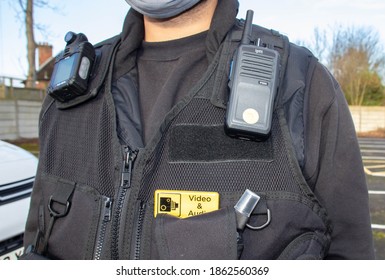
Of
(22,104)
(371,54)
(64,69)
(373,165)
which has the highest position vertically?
(371,54)

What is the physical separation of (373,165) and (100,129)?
8754 mm

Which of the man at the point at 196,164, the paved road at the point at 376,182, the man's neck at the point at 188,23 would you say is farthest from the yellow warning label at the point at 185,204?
the paved road at the point at 376,182

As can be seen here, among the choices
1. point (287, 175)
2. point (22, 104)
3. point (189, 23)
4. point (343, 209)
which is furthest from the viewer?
point (22, 104)

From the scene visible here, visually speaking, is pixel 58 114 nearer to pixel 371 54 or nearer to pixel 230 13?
pixel 230 13

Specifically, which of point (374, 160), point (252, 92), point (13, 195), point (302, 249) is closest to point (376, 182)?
point (374, 160)

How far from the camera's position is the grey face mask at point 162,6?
1.18m

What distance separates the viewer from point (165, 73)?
126 cm

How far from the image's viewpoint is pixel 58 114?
128 cm

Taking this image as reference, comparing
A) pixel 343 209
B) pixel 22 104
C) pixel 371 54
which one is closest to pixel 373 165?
pixel 371 54

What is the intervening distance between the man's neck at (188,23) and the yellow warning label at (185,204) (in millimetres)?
544

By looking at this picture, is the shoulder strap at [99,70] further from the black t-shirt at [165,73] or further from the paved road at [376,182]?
the paved road at [376,182]

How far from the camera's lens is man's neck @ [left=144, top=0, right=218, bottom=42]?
4.09 feet

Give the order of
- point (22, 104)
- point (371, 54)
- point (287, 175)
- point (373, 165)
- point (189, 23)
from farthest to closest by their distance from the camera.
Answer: point (22, 104)
point (371, 54)
point (373, 165)
point (189, 23)
point (287, 175)

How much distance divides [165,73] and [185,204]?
460mm
